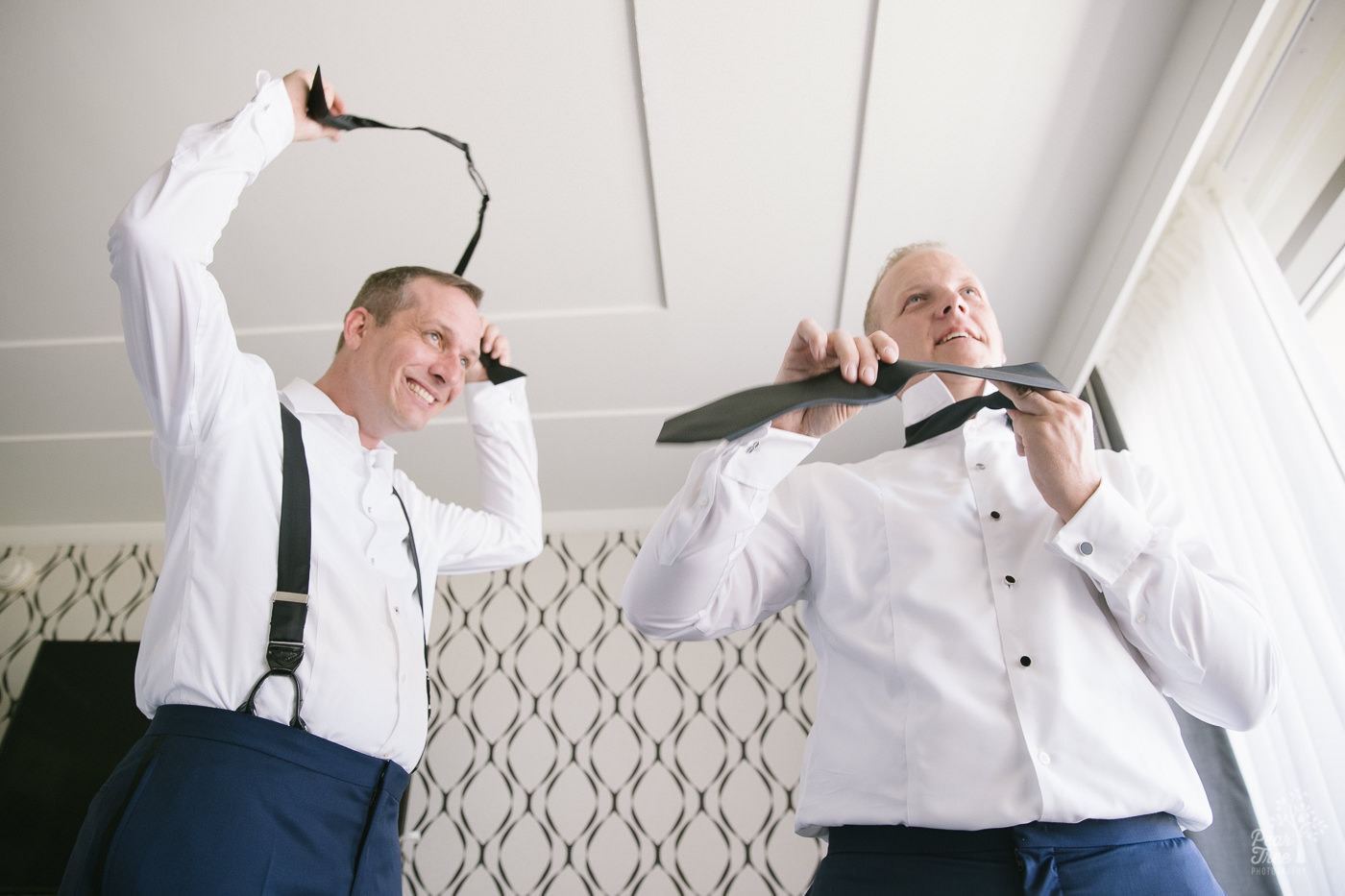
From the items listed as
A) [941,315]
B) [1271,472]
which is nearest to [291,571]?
[941,315]

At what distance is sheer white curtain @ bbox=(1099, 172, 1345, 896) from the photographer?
157cm

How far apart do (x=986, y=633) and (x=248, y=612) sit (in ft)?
2.92

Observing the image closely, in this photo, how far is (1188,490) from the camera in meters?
2.03

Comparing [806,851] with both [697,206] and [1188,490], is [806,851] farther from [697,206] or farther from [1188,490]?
[697,206]

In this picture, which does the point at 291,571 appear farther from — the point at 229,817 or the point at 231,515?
the point at 229,817

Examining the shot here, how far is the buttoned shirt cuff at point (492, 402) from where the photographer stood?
1857 mm

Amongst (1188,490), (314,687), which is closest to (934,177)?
(1188,490)

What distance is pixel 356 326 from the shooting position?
1.78 metres

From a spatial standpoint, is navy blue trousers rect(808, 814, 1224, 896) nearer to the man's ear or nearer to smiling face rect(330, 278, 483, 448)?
smiling face rect(330, 278, 483, 448)

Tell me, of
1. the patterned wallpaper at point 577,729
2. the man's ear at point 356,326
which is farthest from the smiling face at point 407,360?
the patterned wallpaper at point 577,729

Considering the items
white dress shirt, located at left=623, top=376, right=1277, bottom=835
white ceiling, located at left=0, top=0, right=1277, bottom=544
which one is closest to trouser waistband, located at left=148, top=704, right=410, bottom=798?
white dress shirt, located at left=623, top=376, right=1277, bottom=835

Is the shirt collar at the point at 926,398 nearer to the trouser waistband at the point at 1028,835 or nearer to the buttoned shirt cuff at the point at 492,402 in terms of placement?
the trouser waistband at the point at 1028,835

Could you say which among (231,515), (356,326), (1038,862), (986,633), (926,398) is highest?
(356,326)

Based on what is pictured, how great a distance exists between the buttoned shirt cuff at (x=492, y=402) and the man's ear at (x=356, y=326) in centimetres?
22
